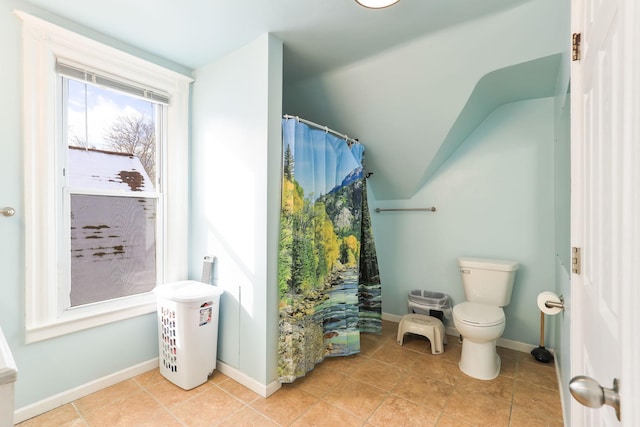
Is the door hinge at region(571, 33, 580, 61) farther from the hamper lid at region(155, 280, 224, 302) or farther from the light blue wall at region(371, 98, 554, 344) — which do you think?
the hamper lid at region(155, 280, 224, 302)

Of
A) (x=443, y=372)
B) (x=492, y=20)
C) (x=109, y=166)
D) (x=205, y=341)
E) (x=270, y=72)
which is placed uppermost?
(x=492, y=20)

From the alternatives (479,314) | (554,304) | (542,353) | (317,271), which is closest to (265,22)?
(317,271)

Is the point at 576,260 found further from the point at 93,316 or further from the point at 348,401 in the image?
the point at 93,316

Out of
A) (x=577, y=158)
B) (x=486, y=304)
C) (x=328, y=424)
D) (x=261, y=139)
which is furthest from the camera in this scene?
(x=486, y=304)

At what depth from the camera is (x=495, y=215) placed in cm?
259

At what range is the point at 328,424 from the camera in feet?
5.35

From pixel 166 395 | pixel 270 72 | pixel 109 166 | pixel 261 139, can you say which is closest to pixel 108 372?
pixel 166 395

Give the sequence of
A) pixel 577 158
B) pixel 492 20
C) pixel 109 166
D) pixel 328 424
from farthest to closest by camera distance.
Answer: pixel 109 166
pixel 492 20
pixel 328 424
pixel 577 158

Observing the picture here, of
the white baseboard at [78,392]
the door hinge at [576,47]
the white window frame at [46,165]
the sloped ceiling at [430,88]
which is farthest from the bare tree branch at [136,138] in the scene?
the door hinge at [576,47]

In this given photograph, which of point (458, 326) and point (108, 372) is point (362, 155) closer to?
point (458, 326)

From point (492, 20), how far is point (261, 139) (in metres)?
1.57

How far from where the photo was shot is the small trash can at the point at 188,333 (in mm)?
1915

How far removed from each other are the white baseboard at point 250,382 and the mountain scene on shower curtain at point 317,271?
0.08 m

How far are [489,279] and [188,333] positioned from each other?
2293 millimetres
